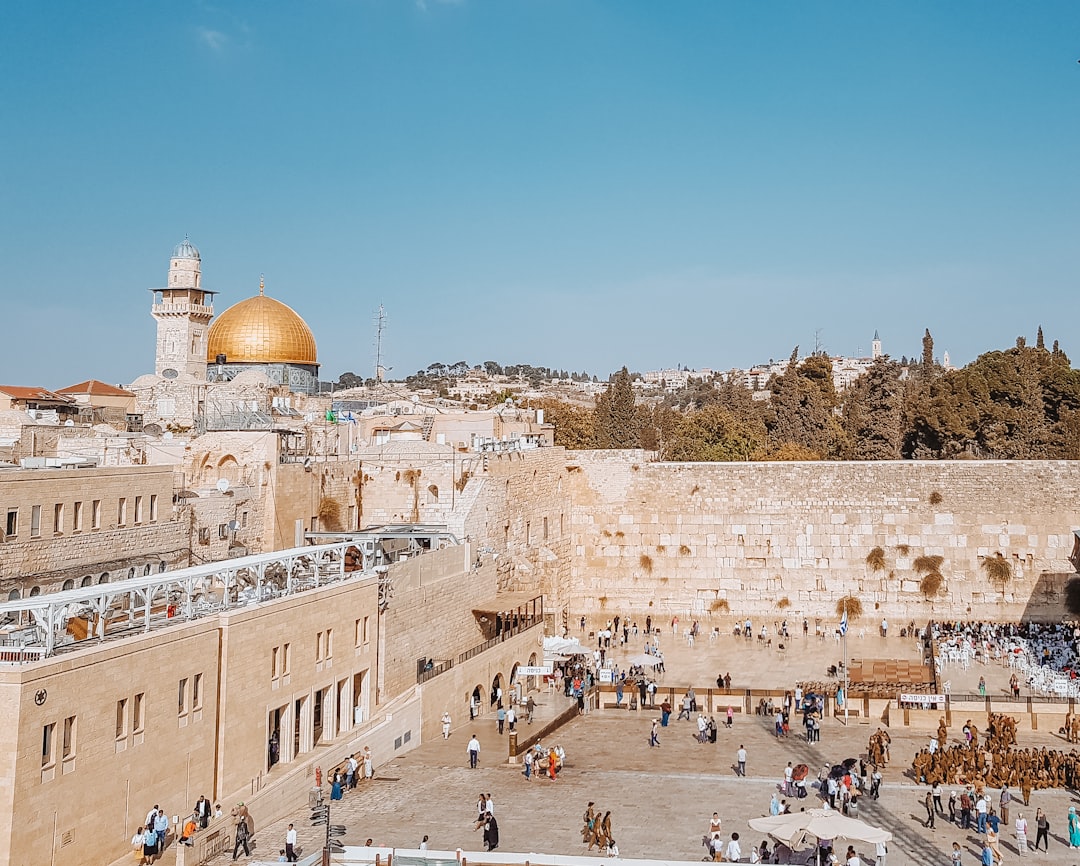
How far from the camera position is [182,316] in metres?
44.0

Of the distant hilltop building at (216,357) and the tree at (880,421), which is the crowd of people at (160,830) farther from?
the tree at (880,421)

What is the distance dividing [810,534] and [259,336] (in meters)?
22.0

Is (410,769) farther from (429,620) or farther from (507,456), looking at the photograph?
(507,456)

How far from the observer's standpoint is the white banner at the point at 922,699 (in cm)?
2128

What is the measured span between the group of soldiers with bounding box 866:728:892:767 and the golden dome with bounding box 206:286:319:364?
2807 centimetres

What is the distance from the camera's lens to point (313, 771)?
52.1 feet

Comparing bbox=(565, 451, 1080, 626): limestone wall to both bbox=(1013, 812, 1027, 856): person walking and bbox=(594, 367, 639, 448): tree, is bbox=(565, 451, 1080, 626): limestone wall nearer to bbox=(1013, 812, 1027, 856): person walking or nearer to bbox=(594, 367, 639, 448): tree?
bbox=(594, 367, 639, 448): tree

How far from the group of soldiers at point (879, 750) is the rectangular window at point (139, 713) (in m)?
11.7

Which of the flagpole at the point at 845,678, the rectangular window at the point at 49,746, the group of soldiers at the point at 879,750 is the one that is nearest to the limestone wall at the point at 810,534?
the flagpole at the point at 845,678

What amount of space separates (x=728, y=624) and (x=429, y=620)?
1175 centimetres

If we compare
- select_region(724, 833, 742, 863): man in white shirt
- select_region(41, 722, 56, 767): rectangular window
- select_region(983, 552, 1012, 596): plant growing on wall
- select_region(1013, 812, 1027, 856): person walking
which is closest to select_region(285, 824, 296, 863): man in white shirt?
select_region(41, 722, 56, 767): rectangular window

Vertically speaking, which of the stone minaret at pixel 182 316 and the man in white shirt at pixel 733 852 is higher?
the stone minaret at pixel 182 316

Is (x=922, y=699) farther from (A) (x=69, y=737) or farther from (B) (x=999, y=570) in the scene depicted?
(A) (x=69, y=737)

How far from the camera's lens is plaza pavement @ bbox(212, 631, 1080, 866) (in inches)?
549
